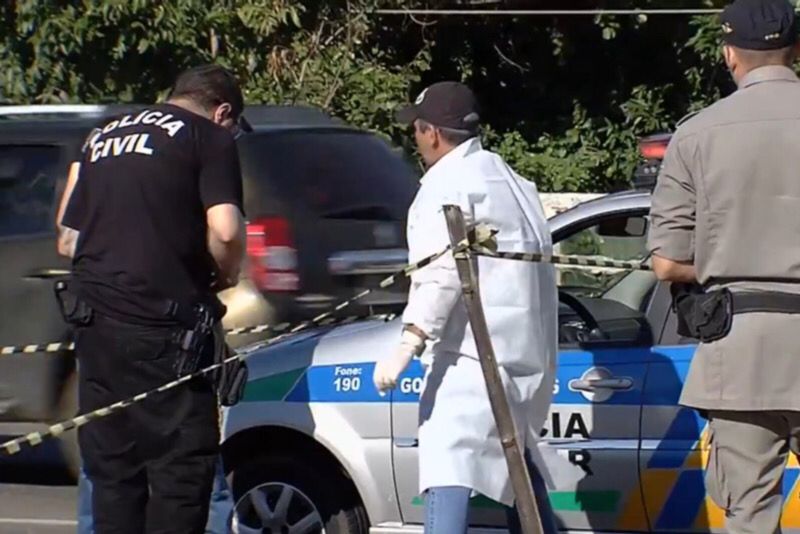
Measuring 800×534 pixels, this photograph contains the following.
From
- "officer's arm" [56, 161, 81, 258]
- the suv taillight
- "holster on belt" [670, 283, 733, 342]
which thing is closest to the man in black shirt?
"officer's arm" [56, 161, 81, 258]

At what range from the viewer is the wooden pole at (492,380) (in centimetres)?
471

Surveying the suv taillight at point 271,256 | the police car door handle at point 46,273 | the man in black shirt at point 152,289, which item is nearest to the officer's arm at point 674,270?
the man in black shirt at point 152,289

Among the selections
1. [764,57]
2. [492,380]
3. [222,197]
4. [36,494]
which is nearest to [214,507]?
[222,197]

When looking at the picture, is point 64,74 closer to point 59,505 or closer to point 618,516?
point 59,505

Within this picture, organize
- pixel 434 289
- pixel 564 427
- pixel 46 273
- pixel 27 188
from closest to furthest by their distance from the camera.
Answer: pixel 434 289 < pixel 564 427 < pixel 46 273 < pixel 27 188

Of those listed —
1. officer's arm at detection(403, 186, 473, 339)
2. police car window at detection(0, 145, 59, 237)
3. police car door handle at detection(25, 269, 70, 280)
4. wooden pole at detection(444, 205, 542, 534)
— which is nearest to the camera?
wooden pole at detection(444, 205, 542, 534)

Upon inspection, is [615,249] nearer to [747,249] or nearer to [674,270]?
[674,270]

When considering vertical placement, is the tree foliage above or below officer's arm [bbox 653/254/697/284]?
below

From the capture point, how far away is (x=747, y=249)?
4.37m

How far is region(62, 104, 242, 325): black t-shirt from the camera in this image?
A: 5000 millimetres

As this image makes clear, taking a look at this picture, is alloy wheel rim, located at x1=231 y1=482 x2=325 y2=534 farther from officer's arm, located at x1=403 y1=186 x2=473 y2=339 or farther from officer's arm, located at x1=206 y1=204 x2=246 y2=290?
officer's arm, located at x1=403 y1=186 x2=473 y2=339

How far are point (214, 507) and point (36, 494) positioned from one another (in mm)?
2536

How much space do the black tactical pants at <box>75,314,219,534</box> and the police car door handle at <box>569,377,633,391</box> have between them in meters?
1.39

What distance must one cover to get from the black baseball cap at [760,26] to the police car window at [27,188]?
4252mm
